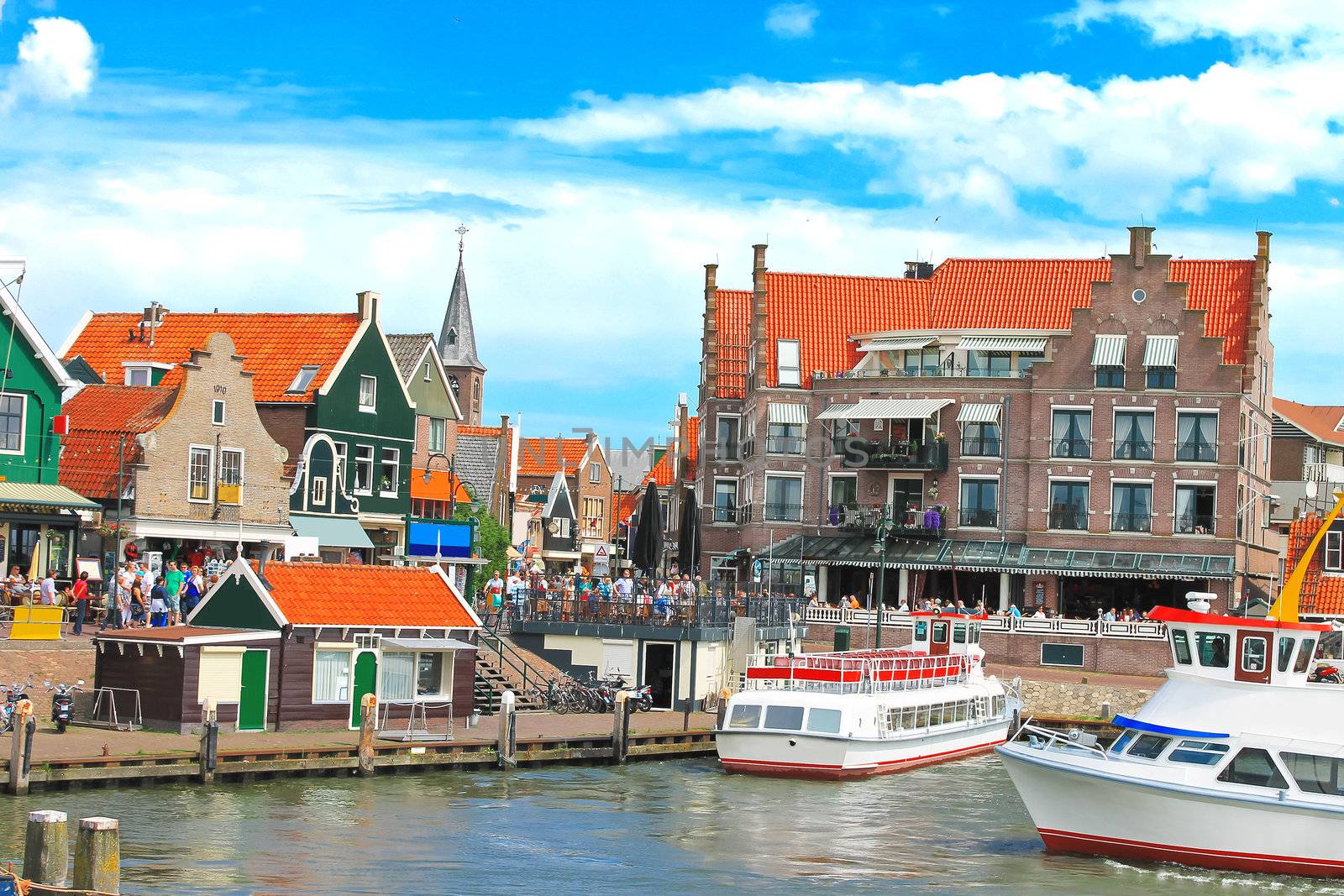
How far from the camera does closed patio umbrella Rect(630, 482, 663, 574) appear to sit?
197 feet

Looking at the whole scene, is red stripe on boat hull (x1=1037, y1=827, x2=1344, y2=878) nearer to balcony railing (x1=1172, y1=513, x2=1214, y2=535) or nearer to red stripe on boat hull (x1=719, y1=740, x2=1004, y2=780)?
red stripe on boat hull (x1=719, y1=740, x2=1004, y2=780)

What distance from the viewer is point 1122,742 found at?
34.8 m

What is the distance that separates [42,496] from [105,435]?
18.3 ft

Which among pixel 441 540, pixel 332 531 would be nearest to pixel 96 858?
pixel 441 540

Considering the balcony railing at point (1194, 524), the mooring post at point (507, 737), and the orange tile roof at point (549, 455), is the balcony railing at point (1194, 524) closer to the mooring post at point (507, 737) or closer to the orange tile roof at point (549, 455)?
the mooring post at point (507, 737)

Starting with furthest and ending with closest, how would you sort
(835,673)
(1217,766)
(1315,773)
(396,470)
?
(396,470), (835,673), (1217,766), (1315,773)

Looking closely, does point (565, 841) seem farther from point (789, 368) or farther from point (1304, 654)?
point (789, 368)

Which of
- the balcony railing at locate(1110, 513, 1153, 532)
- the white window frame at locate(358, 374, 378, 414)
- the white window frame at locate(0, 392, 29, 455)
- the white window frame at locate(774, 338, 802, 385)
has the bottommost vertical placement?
the balcony railing at locate(1110, 513, 1153, 532)

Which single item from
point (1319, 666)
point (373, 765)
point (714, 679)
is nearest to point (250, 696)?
point (373, 765)

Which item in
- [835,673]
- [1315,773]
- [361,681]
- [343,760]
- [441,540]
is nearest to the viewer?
[1315,773]

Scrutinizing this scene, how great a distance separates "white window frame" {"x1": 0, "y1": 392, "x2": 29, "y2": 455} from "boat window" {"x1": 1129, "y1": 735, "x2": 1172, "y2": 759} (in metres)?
32.6

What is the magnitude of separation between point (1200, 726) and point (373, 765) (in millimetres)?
17078

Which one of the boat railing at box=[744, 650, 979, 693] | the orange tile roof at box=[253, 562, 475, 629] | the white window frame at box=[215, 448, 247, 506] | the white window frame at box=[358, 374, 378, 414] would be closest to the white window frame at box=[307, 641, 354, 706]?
the orange tile roof at box=[253, 562, 475, 629]

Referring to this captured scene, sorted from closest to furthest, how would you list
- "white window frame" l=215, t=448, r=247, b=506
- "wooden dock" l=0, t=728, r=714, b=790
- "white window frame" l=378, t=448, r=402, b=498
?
"wooden dock" l=0, t=728, r=714, b=790, "white window frame" l=215, t=448, r=247, b=506, "white window frame" l=378, t=448, r=402, b=498
